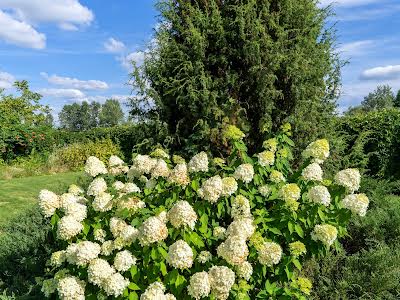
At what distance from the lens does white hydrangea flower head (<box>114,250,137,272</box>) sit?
9.22ft

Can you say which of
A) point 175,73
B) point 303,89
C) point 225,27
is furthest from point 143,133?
point 303,89

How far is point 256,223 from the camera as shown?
10.0 feet

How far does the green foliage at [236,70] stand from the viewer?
4441 millimetres

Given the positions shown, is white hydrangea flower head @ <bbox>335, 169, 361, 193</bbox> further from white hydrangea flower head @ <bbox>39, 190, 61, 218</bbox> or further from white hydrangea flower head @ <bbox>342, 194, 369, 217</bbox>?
white hydrangea flower head @ <bbox>39, 190, 61, 218</bbox>

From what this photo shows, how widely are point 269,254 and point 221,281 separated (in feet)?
1.27

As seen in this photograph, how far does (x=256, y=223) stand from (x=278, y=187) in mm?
417

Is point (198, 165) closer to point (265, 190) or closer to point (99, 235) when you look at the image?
point (265, 190)

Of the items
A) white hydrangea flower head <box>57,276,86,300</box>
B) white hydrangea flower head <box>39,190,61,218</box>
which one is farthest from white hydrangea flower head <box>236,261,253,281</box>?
white hydrangea flower head <box>39,190,61,218</box>

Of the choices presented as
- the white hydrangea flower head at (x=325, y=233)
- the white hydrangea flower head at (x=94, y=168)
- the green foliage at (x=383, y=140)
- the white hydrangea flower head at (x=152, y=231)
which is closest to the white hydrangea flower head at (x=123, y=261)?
the white hydrangea flower head at (x=152, y=231)

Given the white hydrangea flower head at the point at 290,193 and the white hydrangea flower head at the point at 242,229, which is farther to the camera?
the white hydrangea flower head at the point at 290,193

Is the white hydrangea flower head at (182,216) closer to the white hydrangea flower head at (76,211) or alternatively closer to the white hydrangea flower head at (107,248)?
the white hydrangea flower head at (107,248)

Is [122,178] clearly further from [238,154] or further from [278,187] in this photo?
[278,187]

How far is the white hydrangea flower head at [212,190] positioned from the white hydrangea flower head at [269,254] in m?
0.48

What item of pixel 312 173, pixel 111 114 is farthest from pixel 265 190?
pixel 111 114
